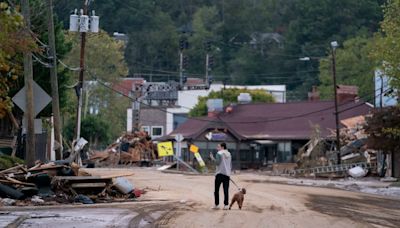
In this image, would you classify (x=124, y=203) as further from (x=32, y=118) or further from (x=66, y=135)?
(x=66, y=135)

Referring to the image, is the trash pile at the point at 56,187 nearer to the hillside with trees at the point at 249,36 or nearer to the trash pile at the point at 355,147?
the trash pile at the point at 355,147

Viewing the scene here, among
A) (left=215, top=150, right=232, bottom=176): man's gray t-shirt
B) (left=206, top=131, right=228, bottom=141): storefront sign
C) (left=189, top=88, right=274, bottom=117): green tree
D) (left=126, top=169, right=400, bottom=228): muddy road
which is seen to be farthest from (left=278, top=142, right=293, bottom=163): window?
(left=215, top=150, right=232, bottom=176): man's gray t-shirt

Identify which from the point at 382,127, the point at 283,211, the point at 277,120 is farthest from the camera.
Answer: the point at 277,120

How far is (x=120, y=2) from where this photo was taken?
6569 centimetres

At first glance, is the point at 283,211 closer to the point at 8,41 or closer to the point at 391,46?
the point at 8,41

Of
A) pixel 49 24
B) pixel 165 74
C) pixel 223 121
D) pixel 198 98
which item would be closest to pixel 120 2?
pixel 223 121

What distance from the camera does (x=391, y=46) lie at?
30141 millimetres

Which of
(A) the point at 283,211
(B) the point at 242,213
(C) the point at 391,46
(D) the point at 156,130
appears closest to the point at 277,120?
(D) the point at 156,130

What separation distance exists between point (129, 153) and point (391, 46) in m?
40.7

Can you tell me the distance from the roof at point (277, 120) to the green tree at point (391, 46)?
31.4 m

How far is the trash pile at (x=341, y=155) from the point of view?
47.9 metres

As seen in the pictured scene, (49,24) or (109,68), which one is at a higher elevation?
(109,68)

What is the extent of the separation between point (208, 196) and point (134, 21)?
56795mm

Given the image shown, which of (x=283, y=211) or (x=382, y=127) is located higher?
(x=382, y=127)
